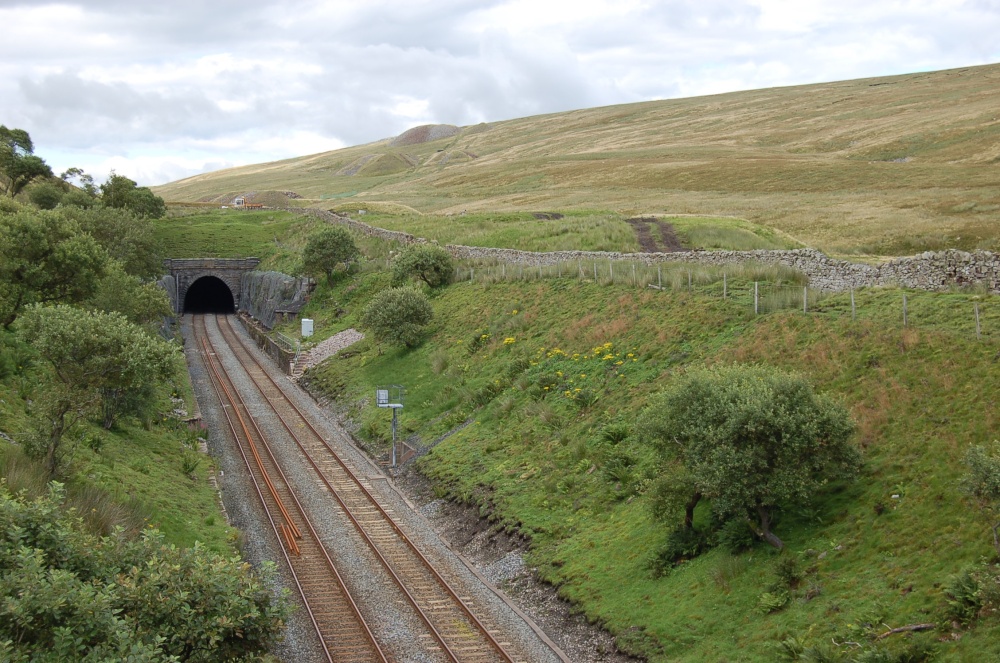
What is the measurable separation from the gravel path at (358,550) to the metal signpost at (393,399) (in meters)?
1.53

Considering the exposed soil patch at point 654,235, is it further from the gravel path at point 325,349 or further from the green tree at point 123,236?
the green tree at point 123,236

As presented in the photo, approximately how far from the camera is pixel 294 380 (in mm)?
48062

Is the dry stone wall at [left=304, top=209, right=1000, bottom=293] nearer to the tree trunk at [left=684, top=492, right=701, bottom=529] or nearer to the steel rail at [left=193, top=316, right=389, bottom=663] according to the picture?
the tree trunk at [left=684, top=492, right=701, bottom=529]

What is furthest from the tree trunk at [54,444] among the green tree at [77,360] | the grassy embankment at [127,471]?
the grassy embankment at [127,471]

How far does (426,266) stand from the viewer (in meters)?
52.5

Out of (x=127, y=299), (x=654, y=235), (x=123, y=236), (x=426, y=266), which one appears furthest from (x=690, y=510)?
(x=123, y=236)

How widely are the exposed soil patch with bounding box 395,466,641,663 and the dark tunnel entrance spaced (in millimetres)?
59661

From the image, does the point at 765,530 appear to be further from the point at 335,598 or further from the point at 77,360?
the point at 77,360

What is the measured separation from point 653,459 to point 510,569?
520 centimetres

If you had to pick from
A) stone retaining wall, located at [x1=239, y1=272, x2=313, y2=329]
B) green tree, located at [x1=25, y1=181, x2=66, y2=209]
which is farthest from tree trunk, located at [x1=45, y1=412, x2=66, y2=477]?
green tree, located at [x1=25, y1=181, x2=66, y2=209]

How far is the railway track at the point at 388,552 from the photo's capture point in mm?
18719

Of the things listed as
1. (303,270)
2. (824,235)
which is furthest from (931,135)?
(303,270)

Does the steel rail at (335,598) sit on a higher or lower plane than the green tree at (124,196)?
lower

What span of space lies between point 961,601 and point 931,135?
9467 cm
